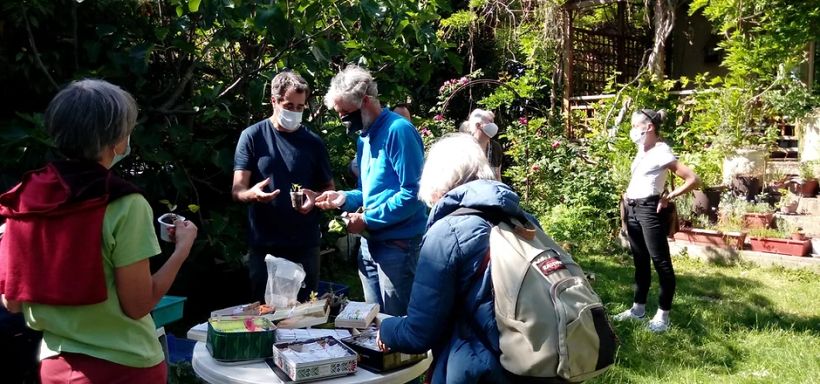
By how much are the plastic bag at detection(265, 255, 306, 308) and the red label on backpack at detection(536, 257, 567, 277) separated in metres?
1.08

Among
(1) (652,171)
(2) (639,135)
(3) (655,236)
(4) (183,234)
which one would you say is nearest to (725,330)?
(3) (655,236)

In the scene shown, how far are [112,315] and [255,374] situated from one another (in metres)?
0.51

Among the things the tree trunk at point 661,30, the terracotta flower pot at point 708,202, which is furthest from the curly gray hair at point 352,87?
the tree trunk at point 661,30

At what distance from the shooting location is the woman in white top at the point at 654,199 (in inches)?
171

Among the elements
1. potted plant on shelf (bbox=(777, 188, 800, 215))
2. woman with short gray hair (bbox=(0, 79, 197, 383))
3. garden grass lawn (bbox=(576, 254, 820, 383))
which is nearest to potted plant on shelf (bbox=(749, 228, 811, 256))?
garden grass lawn (bbox=(576, 254, 820, 383))

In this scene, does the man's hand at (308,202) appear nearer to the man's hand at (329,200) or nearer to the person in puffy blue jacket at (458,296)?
the man's hand at (329,200)

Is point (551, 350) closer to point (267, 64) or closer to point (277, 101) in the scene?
point (277, 101)

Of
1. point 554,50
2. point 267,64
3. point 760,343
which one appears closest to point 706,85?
point 554,50

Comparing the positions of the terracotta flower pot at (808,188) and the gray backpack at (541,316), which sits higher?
the gray backpack at (541,316)

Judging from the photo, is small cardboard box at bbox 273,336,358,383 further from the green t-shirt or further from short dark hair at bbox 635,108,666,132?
short dark hair at bbox 635,108,666,132

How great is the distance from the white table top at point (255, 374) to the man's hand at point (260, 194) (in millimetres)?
1020

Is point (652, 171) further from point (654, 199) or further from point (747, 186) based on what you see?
point (747, 186)

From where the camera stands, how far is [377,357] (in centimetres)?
205

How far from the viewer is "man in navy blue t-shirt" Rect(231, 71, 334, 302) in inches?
125
